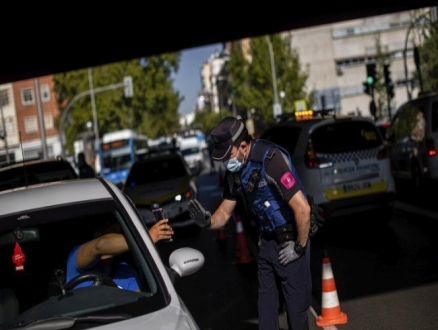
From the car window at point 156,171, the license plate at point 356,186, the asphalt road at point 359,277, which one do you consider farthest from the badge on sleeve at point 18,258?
the car window at point 156,171

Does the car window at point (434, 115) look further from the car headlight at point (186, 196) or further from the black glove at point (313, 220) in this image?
the black glove at point (313, 220)

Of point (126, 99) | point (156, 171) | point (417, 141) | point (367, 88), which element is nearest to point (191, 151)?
point (126, 99)

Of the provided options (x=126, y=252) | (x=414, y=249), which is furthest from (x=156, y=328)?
(x=414, y=249)

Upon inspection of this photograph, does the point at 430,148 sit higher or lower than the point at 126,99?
lower

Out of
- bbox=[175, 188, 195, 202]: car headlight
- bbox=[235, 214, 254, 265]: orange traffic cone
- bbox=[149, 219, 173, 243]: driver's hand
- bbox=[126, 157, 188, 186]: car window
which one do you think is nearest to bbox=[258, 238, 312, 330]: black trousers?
bbox=[149, 219, 173, 243]: driver's hand

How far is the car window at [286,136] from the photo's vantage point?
14.6 meters

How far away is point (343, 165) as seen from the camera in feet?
45.9

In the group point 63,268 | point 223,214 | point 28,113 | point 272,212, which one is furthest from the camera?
point 28,113

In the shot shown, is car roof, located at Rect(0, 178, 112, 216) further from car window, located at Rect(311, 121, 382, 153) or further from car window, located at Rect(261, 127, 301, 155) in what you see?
car window, located at Rect(261, 127, 301, 155)

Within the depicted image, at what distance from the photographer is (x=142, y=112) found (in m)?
91.0

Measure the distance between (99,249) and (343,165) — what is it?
9173 millimetres

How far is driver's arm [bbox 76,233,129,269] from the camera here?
5.20 meters

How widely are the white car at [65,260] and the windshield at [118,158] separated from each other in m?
48.7

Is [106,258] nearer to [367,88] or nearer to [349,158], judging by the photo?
[349,158]
